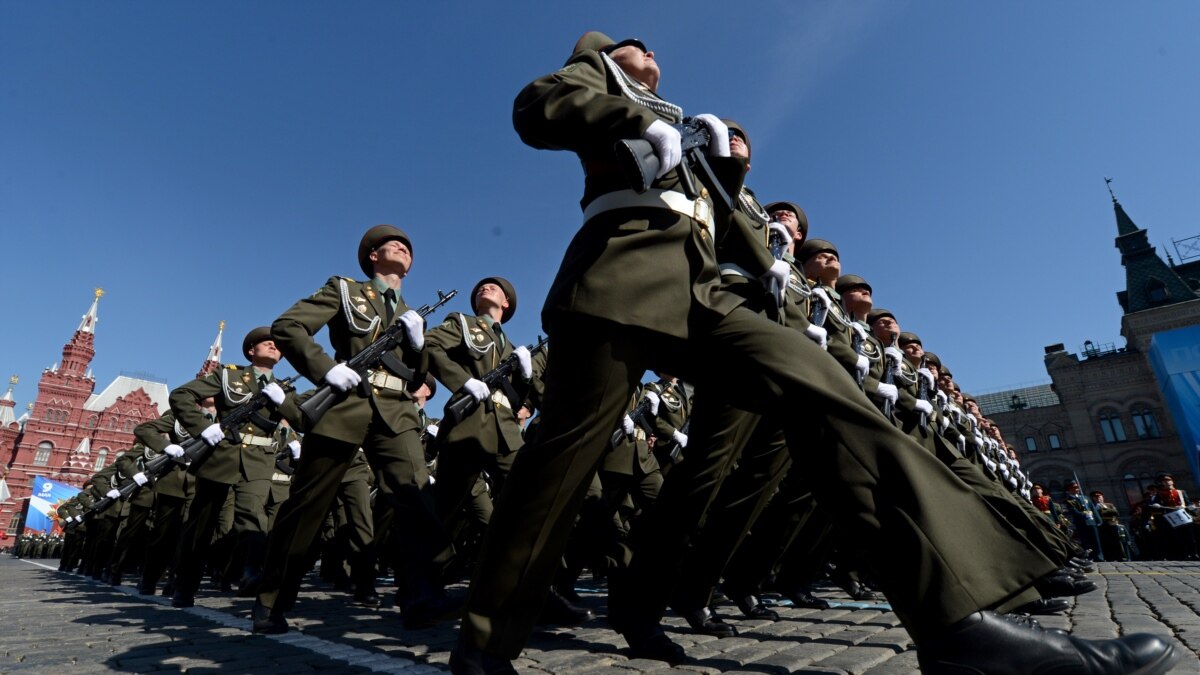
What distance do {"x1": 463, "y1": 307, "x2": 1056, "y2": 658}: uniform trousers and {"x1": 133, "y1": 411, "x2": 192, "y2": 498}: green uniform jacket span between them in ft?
20.1

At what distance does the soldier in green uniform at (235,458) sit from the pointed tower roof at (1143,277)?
162 feet

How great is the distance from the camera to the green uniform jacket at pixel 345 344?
150 inches

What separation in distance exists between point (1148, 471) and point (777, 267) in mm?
45566

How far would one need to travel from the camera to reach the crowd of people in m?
1.49

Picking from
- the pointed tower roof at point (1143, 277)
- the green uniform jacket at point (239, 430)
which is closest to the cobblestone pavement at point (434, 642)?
the green uniform jacket at point (239, 430)

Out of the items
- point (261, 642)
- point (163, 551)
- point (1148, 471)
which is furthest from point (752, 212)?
point (1148, 471)

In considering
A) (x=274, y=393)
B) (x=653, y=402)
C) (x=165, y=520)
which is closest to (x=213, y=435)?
(x=274, y=393)

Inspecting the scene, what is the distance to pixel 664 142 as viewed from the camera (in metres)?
1.81

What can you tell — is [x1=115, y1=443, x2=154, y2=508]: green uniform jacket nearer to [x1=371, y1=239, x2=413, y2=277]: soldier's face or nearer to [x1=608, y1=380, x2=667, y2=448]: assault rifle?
[x1=371, y1=239, x2=413, y2=277]: soldier's face

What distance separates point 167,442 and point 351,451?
750cm

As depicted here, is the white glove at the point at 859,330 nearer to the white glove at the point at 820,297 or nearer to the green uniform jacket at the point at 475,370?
the white glove at the point at 820,297

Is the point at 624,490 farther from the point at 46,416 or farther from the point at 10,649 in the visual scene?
the point at 46,416

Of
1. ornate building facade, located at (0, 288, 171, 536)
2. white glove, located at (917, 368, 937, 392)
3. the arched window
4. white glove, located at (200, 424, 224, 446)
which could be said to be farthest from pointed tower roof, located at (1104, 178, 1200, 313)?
ornate building facade, located at (0, 288, 171, 536)

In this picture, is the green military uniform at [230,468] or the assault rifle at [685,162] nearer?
the assault rifle at [685,162]
